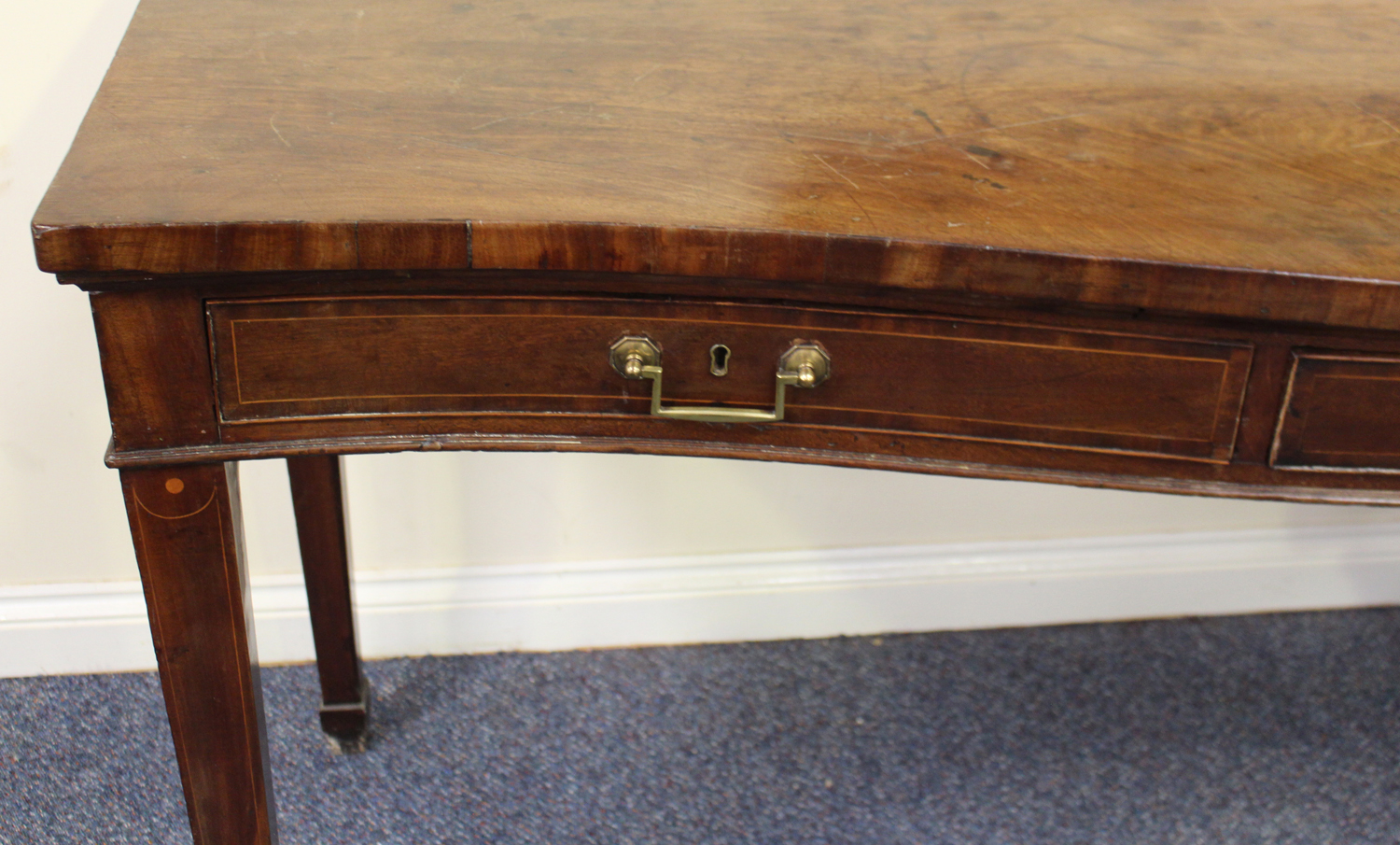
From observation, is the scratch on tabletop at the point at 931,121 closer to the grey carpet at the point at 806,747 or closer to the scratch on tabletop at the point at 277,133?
the scratch on tabletop at the point at 277,133

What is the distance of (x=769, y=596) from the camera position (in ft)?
4.88

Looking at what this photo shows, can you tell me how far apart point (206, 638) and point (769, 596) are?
0.81 meters

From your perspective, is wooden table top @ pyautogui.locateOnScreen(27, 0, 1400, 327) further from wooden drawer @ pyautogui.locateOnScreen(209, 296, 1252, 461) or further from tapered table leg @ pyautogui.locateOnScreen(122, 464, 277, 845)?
tapered table leg @ pyautogui.locateOnScreen(122, 464, 277, 845)

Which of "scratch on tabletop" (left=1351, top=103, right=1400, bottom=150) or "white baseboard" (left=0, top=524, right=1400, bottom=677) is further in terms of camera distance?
"white baseboard" (left=0, top=524, right=1400, bottom=677)

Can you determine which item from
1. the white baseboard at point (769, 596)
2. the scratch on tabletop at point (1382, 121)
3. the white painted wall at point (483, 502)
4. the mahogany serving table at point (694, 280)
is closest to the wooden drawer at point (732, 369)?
the mahogany serving table at point (694, 280)

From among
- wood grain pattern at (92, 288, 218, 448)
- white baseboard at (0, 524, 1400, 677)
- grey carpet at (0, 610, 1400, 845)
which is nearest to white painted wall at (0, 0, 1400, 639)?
white baseboard at (0, 524, 1400, 677)

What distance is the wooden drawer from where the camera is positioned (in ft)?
2.27

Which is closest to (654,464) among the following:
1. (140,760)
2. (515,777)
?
(515,777)

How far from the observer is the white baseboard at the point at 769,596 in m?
1.40

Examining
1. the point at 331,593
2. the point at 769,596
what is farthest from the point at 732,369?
the point at 769,596

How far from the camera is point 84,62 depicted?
113 centimetres

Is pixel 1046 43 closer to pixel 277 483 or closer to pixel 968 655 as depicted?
pixel 968 655

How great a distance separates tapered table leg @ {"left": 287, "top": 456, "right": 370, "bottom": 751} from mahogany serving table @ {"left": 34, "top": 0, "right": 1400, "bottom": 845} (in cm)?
37

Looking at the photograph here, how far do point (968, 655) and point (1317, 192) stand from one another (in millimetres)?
870
